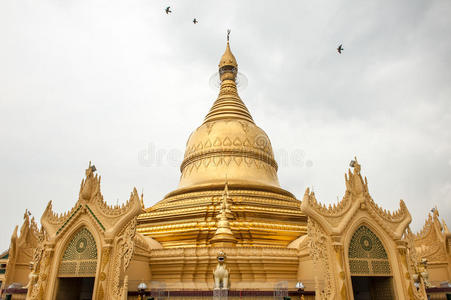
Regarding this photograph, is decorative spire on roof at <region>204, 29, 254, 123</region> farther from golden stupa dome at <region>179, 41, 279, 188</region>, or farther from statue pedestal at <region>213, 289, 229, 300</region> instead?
statue pedestal at <region>213, 289, 229, 300</region>

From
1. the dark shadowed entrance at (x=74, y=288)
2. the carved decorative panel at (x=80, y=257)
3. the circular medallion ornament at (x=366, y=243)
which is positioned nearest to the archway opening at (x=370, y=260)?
the circular medallion ornament at (x=366, y=243)

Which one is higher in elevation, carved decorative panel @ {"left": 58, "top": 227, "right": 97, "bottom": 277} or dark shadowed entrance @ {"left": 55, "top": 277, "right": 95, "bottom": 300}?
carved decorative panel @ {"left": 58, "top": 227, "right": 97, "bottom": 277}

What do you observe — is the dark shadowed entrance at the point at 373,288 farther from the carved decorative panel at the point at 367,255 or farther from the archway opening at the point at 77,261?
the archway opening at the point at 77,261

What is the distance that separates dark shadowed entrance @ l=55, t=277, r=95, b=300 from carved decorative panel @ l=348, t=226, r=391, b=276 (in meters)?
9.18

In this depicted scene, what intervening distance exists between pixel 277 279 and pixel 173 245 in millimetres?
4553

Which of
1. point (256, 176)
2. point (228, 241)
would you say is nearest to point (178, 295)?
point (228, 241)

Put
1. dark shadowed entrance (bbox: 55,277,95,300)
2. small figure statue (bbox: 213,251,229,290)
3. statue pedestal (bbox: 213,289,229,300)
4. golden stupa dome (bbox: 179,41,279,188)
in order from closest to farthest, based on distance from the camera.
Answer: statue pedestal (bbox: 213,289,229,300)
small figure statue (bbox: 213,251,229,290)
dark shadowed entrance (bbox: 55,277,95,300)
golden stupa dome (bbox: 179,41,279,188)

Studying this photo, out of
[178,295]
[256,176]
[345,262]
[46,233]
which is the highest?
[256,176]

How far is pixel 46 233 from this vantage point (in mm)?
10820

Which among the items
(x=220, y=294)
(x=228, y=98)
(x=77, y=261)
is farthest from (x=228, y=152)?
(x=77, y=261)

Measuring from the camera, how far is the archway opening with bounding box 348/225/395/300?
9.95m

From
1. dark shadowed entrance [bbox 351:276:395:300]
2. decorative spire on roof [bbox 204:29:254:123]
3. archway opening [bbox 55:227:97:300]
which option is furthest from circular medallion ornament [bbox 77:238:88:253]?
decorative spire on roof [bbox 204:29:254:123]

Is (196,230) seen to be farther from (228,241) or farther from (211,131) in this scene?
(211,131)

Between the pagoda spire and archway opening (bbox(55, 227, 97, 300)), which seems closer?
archway opening (bbox(55, 227, 97, 300))
